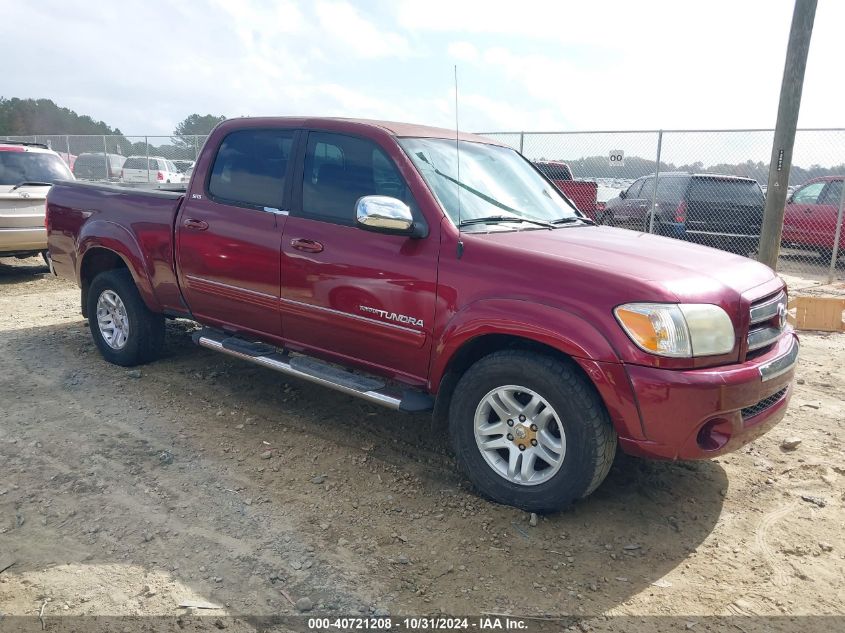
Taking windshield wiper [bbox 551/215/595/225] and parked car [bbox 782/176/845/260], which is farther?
parked car [bbox 782/176/845/260]

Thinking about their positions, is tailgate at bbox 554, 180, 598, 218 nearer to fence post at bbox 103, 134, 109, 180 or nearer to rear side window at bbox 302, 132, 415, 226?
rear side window at bbox 302, 132, 415, 226

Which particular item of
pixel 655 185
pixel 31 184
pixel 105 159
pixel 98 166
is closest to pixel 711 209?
pixel 655 185

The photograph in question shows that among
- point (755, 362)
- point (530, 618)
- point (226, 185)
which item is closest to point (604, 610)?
point (530, 618)

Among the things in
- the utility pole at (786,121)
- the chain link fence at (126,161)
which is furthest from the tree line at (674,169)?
the chain link fence at (126,161)

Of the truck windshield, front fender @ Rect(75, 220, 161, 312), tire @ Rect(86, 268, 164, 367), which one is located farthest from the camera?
tire @ Rect(86, 268, 164, 367)

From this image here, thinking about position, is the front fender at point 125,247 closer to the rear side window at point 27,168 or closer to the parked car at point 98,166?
the rear side window at point 27,168

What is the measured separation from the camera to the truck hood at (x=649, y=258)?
311 centimetres

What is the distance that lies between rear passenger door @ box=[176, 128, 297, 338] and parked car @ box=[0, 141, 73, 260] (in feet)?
17.3

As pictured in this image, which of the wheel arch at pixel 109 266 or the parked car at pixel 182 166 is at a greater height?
the parked car at pixel 182 166

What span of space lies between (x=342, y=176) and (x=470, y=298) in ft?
4.18

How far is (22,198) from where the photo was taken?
873 centimetres

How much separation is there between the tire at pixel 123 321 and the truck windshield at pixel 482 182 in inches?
109

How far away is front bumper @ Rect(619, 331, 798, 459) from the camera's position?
9.55 feet

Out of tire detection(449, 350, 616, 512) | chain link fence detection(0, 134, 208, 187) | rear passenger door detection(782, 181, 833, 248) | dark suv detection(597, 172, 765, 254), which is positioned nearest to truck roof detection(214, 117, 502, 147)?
tire detection(449, 350, 616, 512)
